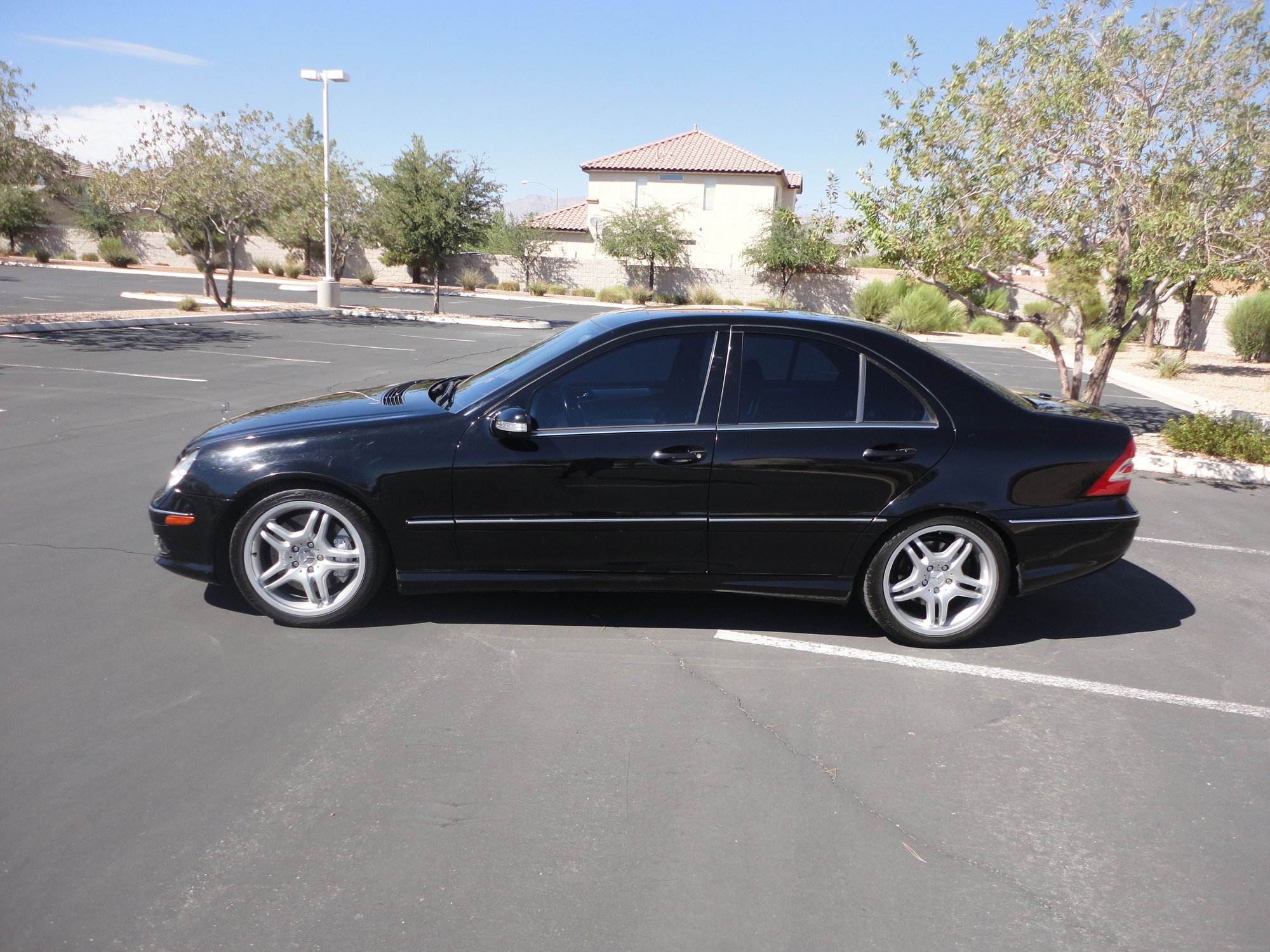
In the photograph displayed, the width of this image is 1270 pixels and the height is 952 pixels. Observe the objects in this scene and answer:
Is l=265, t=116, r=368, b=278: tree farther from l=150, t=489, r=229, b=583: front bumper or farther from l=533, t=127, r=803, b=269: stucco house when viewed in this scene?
l=150, t=489, r=229, b=583: front bumper

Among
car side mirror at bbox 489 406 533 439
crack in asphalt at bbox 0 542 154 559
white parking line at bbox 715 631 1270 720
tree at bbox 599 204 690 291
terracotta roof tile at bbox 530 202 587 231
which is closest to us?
white parking line at bbox 715 631 1270 720

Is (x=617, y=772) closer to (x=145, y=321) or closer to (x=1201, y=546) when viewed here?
(x=1201, y=546)

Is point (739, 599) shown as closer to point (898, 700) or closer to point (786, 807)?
point (898, 700)

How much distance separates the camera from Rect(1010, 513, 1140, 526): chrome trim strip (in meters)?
4.99

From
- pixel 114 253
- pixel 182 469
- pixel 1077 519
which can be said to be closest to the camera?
pixel 182 469

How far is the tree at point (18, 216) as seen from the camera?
5083cm

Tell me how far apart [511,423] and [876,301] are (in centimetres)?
3268

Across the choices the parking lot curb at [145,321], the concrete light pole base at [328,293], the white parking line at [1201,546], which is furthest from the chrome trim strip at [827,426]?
the concrete light pole base at [328,293]

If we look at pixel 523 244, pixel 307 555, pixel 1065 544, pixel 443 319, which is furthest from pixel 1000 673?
pixel 523 244

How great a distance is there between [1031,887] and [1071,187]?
8.95 m

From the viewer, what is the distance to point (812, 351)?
505 cm

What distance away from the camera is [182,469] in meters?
4.94

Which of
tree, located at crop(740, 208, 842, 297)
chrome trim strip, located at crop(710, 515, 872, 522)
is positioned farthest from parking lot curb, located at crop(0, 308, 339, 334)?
tree, located at crop(740, 208, 842, 297)

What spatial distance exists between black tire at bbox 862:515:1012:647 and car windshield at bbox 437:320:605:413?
1.92 meters
